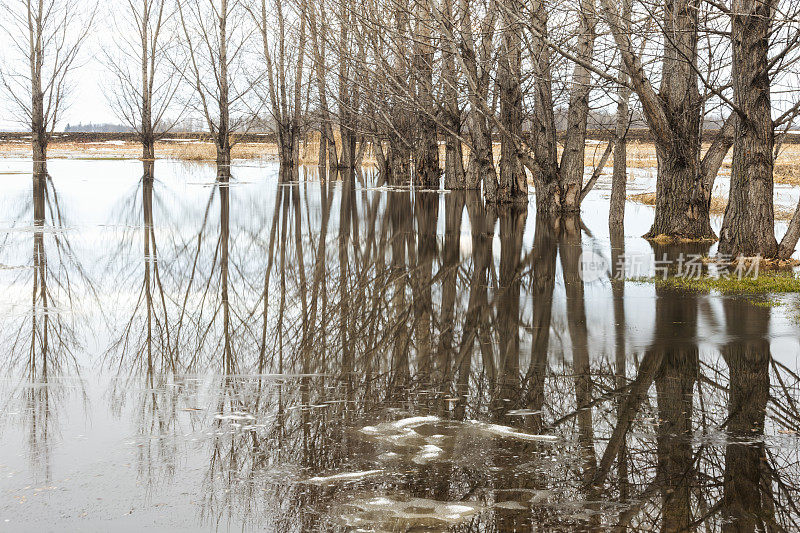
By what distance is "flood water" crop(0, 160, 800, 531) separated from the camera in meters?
3.87

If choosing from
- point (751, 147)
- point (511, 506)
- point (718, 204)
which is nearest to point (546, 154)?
point (718, 204)

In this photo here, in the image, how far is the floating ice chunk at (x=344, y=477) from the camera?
13.4ft

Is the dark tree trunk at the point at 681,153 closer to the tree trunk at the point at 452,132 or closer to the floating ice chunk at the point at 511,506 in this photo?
the tree trunk at the point at 452,132

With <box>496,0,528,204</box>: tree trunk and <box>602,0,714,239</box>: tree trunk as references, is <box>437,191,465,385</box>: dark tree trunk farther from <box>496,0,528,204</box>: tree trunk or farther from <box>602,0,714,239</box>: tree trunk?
<box>602,0,714,239</box>: tree trunk

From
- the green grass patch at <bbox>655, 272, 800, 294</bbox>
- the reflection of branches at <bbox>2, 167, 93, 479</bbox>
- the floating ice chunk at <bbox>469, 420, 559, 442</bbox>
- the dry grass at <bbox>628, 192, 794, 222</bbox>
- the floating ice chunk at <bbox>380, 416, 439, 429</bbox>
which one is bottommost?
the floating ice chunk at <bbox>469, 420, 559, 442</bbox>

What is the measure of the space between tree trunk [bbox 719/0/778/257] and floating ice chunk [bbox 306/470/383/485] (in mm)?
9081

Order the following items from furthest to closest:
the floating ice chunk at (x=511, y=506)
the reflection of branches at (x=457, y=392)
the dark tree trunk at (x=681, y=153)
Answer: the dark tree trunk at (x=681, y=153), the reflection of branches at (x=457, y=392), the floating ice chunk at (x=511, y=506)

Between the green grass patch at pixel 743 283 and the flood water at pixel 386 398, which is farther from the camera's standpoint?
the green grass patch at pixel 743 283

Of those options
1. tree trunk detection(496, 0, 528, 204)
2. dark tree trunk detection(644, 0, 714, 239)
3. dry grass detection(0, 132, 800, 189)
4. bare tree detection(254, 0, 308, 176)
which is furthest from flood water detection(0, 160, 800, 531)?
bare tree detection(254, 0, 308, 176)

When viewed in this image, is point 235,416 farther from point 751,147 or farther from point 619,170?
point 619,170

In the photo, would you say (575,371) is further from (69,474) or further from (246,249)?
(246,249)

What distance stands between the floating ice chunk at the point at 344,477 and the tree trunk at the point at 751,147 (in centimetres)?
908

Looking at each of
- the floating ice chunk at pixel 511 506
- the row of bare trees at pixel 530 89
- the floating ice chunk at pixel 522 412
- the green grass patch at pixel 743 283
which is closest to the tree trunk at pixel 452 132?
the row of bare trees at pixel 530 89

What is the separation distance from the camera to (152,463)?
428 centimetres
